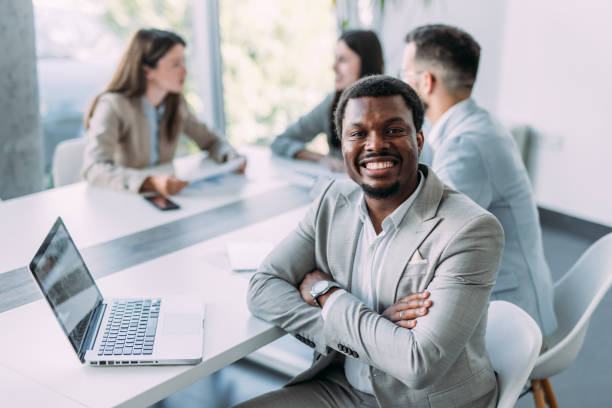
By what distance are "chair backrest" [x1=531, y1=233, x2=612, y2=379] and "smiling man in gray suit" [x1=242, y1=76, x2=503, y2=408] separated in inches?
15.3

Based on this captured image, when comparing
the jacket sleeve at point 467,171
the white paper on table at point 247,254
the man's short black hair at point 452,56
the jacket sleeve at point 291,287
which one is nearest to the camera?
the jacket sleeve at point 291,287

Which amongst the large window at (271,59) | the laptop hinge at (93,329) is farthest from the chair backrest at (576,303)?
the large window at (271,59)

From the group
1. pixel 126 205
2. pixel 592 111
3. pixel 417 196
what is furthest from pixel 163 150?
pixel 592 111

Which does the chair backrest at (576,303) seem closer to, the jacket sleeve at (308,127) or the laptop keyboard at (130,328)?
the laptop keyboard at (130,328)

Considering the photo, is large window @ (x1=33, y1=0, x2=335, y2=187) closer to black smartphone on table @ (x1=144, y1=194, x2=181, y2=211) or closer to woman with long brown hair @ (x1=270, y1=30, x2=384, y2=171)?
woman with long brown hair @ (x1=270, y1=30, x2=384, y2=171)

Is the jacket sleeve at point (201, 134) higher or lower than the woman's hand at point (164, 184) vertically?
higher

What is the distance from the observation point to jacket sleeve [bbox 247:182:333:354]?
1566 mm

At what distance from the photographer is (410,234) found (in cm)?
151

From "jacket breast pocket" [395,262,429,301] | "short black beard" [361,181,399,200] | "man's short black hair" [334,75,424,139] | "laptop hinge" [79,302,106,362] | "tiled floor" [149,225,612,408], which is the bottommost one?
"tiled floor" [149,225,612,408]

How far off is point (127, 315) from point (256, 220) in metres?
0.81

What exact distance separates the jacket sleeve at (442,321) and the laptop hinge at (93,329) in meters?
0.56

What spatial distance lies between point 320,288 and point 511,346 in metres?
0.48

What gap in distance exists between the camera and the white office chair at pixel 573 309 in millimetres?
1788

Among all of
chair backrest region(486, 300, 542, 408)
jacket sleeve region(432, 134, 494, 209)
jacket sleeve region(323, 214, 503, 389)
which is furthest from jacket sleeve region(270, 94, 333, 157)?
jacket sleeve region(323, 214, 503, 389)
